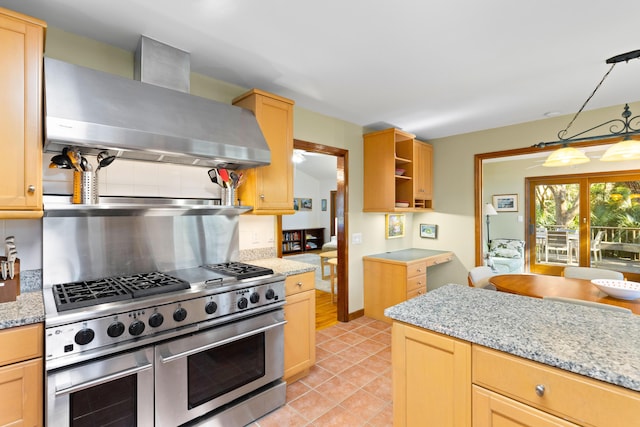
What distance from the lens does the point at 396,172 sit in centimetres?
404

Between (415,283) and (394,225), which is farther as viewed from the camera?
(394,225)

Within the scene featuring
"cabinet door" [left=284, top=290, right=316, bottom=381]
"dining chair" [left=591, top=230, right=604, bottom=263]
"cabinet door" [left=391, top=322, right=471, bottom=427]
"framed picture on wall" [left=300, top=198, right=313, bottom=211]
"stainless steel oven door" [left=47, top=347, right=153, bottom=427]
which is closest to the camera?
"cabinet door" [left=391, top=322, right=471, bottom=427]

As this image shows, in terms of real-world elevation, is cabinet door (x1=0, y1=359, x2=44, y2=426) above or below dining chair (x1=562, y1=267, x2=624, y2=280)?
below

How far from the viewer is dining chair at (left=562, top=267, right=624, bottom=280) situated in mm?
2988

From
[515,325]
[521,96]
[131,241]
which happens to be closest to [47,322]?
[131,241]

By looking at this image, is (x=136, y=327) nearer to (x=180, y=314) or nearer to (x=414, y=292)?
(x=180, y=314)

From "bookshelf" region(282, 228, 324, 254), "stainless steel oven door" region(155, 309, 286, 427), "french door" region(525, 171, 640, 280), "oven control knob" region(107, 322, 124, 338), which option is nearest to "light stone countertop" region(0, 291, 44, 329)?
"oven control knob" region(107, 322, 124, 338)

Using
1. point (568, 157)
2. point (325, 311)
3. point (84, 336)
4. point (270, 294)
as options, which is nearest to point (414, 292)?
point (325, 311)

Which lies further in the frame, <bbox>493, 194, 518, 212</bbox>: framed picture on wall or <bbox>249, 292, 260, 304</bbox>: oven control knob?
<bbox>493, 194, 518, 212</bbox>: framed picture on wall

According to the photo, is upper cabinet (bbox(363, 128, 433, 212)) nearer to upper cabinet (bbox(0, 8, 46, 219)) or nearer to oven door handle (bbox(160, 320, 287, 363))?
oven door handle (bbox(160, 320, 287, 363))

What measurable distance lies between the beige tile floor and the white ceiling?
254cm

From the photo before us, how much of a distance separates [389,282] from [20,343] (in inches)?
130

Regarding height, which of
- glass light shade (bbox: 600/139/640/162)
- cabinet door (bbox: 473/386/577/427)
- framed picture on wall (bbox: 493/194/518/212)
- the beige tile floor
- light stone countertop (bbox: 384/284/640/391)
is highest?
glass light shade (bbox: 600/139/640/162)

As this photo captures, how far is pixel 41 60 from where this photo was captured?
5.13 ft
